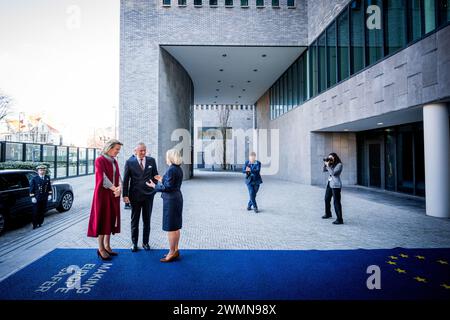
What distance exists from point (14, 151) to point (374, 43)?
780 inches

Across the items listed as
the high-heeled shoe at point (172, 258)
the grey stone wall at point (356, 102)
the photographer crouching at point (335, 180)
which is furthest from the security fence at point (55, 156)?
the grey stone wall at point (356, 102)

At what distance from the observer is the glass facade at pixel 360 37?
740 cm

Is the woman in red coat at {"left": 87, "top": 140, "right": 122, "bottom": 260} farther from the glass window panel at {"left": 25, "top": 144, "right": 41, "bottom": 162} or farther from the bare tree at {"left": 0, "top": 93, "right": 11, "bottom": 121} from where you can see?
the bare tree at {"left": 0, "top": 93, "right": 11, "bottom": 121}

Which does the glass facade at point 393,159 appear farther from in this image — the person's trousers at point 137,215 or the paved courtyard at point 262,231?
the person's trousers at point 137,215

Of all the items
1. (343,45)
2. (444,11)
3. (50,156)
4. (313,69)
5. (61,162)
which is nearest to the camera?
(444,11)

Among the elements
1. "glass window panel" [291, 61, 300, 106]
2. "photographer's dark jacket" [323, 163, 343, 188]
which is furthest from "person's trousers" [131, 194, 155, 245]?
"glass window panel" [291, 61, 300, 106]

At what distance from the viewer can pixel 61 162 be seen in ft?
64.6

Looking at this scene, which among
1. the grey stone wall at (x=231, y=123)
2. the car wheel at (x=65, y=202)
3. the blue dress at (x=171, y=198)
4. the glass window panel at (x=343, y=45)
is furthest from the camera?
the grey stone wall at (x=231, y=123)

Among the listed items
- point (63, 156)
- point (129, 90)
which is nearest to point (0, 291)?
point (129, 90)

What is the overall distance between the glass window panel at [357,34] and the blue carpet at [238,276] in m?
9.01

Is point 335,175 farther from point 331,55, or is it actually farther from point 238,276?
point 331,55

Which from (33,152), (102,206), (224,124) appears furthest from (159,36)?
(224,124)

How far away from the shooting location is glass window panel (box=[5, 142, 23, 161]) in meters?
14.2

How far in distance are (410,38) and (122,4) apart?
14975mm
